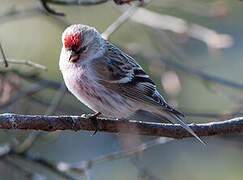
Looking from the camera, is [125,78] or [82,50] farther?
[125,78]

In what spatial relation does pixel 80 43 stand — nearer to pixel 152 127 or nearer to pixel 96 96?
pixel 96 96

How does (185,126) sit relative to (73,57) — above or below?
below

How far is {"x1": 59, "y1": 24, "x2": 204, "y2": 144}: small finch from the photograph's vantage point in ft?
Result: 12.6

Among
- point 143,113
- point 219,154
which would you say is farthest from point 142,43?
point 143,113

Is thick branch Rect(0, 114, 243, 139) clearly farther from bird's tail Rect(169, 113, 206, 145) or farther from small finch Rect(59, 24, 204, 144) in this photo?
small finch Rect(59, 24, 204, 144)

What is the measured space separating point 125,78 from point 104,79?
0.68 feet

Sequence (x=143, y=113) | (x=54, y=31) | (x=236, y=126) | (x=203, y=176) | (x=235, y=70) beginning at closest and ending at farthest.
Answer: (x=236, y=126) < (x=143, y=113) < (x=203, y=176) < (x=54, y=31) < (x=235, y=70)

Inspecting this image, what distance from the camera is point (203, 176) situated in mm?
6375

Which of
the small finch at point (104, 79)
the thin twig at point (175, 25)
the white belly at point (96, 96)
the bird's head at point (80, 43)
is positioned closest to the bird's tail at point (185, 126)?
the small finch at point (104, 79)

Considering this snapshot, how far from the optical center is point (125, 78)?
162 inches

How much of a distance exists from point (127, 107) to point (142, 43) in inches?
110

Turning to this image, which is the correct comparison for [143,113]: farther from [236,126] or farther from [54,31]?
[54,31]

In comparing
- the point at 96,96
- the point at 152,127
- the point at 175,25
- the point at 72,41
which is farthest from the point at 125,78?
the point at 175,25

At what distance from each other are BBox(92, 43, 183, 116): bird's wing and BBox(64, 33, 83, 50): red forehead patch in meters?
0.20
